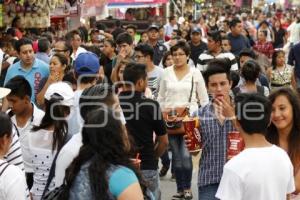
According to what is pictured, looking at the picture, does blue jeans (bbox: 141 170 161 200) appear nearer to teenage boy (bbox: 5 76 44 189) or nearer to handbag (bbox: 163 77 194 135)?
teenage boy (bbox: 5 76 44 189)

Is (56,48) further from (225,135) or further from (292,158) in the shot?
(292,158)

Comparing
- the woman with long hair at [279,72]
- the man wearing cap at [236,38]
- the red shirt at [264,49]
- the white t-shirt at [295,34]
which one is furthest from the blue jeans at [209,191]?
the white t-shirt at [295,34]

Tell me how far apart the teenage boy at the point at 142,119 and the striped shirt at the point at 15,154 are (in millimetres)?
1088

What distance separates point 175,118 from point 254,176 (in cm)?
361

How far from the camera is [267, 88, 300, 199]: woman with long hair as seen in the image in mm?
5102

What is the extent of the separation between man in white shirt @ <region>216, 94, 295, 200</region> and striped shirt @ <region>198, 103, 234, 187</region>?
122 cm

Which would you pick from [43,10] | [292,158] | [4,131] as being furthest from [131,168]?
[43,10]

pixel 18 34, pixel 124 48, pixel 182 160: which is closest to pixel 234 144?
pixel 182 160

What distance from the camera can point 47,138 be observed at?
5.43 m

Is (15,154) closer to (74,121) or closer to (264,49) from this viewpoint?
(74,121)

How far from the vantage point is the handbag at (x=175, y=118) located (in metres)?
7.68

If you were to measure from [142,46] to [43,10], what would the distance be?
13.8 ft

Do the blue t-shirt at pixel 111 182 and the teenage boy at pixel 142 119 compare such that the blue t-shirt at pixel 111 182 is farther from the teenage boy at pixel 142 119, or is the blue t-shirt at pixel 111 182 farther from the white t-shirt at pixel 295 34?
the white t-shirt at pixel 295 34

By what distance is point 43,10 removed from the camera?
12.9m
